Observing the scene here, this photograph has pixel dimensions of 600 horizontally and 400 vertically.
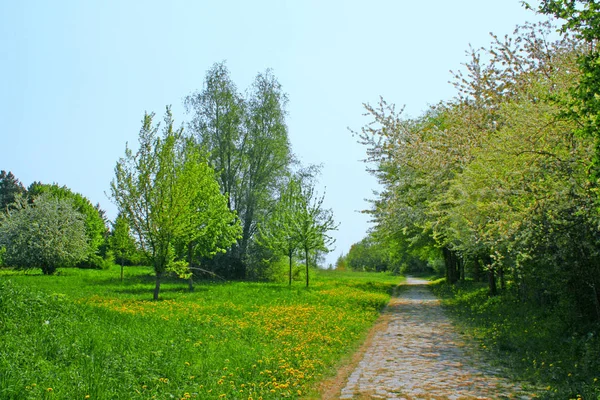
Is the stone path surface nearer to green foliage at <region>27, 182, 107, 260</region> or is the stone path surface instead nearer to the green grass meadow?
the green grass meadow

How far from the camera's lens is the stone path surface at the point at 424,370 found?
24.1 ft

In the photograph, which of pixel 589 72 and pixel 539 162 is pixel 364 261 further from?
pixel 589 72

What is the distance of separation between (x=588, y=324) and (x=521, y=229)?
2.75 meters

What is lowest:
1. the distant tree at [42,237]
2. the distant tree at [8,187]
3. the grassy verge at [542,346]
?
the grassy verge at [542,346]

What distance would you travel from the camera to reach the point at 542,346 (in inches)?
409

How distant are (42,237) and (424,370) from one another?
3790 centimetres

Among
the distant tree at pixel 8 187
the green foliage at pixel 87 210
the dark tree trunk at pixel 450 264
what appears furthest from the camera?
the distant tree at pixel 8 187

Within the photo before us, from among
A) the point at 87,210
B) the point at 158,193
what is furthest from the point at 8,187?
the point at 158,193

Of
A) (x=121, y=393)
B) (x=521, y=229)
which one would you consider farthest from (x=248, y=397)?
(x=521, y=229)

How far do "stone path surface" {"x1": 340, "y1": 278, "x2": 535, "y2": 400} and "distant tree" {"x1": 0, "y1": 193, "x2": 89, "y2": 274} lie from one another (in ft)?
110

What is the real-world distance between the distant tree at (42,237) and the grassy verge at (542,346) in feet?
112

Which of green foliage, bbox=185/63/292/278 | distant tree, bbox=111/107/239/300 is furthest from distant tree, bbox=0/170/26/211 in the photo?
distant tree, bbox=111/107/239/300

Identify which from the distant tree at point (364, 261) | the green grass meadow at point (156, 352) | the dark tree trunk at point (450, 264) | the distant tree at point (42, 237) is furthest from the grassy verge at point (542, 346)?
the distant tree at point (364, 261)

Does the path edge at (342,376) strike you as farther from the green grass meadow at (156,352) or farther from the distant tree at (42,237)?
the distant tree at (42,237)
